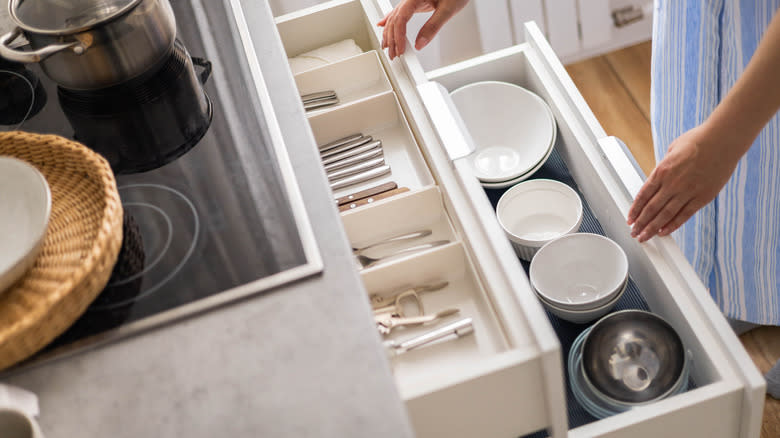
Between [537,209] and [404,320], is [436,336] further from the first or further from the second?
[537,209]

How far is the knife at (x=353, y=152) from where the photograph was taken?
4.04 feet

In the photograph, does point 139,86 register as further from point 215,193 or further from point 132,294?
point 132,294

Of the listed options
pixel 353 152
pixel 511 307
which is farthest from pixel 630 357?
pixel 353 152

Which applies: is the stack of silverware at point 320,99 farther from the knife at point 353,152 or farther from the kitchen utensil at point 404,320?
the kitchen utensil at point 404,320

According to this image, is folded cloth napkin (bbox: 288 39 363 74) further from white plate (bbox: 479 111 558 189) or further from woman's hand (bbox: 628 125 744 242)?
woman's hand (bbox: 628 125 744 242)

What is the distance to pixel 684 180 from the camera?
0.96m

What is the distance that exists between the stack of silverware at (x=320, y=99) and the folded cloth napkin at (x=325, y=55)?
3.2 inches

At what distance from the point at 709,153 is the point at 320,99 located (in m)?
0.67

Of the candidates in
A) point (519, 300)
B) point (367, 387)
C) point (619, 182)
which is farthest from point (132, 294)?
point (619, 182)

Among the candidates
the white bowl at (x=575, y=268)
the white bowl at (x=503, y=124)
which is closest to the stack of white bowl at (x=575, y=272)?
the white bowl at (x=575, y=268)

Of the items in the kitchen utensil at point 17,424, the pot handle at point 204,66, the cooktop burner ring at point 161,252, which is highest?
the pot handle at point 204,66

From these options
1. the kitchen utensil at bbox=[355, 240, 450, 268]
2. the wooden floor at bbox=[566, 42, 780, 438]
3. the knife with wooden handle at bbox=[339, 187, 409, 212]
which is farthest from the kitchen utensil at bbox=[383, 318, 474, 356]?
the wooden floor at bbox=[566, 42, 780, 438]

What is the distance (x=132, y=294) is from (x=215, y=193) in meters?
0.16

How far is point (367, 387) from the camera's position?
648 mm
